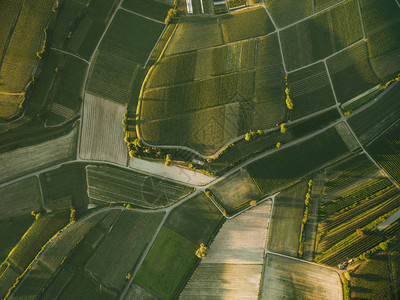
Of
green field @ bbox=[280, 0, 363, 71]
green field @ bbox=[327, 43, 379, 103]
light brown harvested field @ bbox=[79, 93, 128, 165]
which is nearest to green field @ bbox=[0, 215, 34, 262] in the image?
light brown harvested field @ bbox=[79, 93, 128, 165]

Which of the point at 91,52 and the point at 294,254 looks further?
the point at 91,52

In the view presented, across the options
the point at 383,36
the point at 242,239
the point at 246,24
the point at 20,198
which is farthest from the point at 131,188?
the point at 383,36

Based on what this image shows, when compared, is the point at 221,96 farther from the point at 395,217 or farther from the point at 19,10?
the point at 19,10

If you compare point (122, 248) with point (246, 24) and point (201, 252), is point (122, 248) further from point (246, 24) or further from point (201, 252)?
point (246, 24)

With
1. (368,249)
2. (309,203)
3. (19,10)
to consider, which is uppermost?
(19,10)

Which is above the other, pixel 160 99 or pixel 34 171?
pixel 160 99

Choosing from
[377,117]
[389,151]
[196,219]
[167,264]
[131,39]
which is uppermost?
[377,117]

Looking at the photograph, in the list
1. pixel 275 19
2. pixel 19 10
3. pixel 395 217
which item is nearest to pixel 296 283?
pixel 395 217
